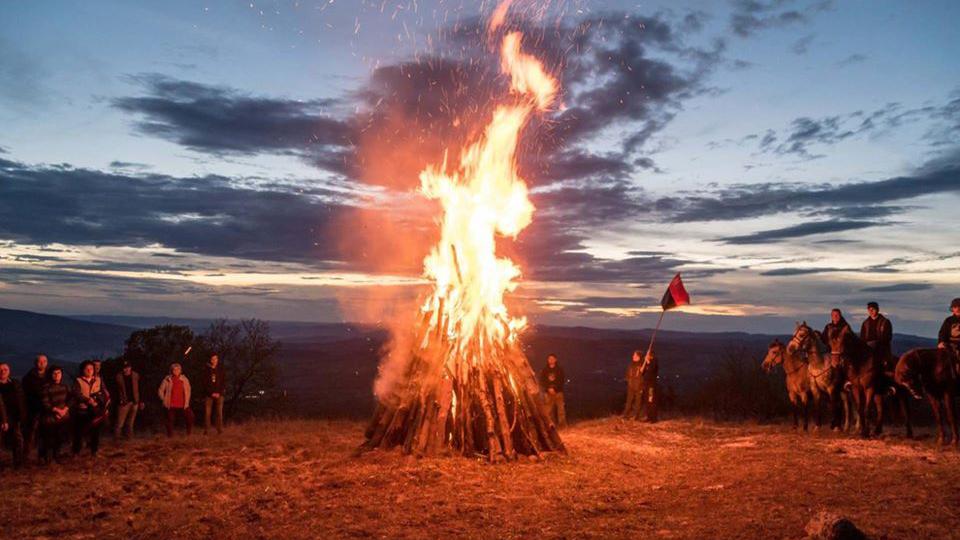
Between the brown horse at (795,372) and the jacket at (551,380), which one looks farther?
the jacket at (551,380)

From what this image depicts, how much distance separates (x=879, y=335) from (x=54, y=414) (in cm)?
1523

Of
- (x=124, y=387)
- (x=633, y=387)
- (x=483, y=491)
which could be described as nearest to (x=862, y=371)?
(x=633, y=387)

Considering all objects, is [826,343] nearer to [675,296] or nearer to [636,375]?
[675,296]

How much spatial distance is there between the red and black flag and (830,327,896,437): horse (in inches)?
120

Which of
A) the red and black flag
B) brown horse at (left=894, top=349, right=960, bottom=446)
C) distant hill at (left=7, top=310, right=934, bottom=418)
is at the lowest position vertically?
distant hill at (left=7, top=310, right=934, bottom=418)

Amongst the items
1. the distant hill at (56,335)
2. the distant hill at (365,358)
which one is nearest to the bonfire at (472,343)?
the distant hill at (365,358)

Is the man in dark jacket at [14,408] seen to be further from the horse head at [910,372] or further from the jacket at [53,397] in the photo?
the horse head at [910,372]

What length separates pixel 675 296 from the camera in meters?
15.5

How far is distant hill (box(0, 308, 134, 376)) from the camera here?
117m

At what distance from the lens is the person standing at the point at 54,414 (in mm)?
12039

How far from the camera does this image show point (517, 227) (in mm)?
14516

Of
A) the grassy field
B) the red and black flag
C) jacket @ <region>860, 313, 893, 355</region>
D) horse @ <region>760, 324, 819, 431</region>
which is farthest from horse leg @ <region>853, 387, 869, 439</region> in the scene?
the red and black flag

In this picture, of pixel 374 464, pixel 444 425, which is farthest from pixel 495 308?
pixel 374 464

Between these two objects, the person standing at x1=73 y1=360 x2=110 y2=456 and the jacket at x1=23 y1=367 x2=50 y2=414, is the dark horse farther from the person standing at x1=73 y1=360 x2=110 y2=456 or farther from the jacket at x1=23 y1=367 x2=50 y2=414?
the jacket at x1=23 y1=367 x2=50 y2=414
